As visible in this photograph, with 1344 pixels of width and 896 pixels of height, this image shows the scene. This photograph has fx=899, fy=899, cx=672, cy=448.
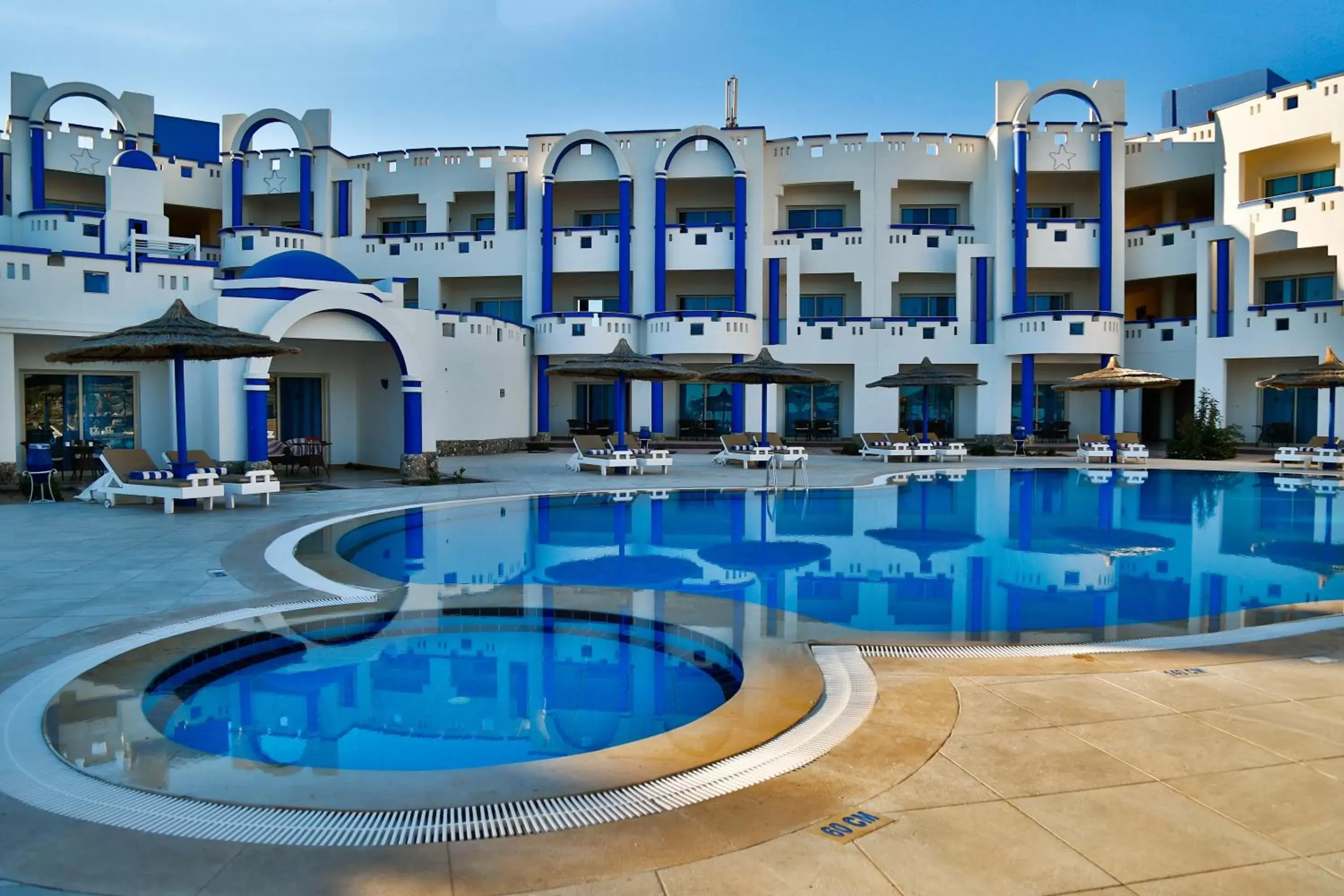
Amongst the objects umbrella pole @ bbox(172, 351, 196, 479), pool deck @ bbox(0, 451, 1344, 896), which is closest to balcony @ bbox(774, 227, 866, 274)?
umbrella pole @ bbox(172, 351, 196, 479)

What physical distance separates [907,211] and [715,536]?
2161 centimetres

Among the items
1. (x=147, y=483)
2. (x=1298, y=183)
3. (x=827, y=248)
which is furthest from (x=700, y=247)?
(x=147, y=483)

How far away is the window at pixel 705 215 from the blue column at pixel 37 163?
1890 cm

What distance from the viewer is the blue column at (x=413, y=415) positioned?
17.7 metres

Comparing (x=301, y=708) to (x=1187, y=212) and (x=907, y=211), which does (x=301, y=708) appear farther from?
(x=1187, y=212)

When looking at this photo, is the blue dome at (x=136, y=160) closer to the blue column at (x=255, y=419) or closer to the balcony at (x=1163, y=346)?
the blue column at (x=255, y=419)

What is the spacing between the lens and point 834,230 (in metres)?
28.3

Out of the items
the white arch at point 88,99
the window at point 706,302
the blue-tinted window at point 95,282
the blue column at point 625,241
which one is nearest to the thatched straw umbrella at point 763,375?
the blue column at point 625,241

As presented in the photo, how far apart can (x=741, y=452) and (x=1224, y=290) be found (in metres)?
15.3

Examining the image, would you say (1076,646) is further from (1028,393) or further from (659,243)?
(659,243)

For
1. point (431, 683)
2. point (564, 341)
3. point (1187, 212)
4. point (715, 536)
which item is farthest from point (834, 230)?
point (431, 683)

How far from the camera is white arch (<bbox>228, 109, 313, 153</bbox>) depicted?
28672mm

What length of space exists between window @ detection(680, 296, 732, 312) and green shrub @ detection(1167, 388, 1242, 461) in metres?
13.6

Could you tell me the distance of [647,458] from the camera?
61.6 feet
